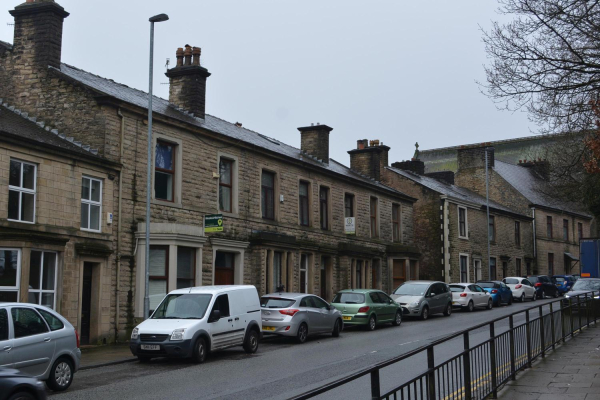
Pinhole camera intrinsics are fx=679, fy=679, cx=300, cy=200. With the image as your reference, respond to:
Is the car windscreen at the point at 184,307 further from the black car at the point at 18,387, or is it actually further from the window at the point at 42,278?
the black car at the point at 18,387

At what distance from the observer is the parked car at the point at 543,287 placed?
41.9 metres

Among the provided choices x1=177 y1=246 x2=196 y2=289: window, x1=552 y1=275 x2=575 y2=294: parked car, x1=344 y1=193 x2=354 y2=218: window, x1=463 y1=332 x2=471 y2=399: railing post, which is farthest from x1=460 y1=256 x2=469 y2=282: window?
x1=463 y1=332 x2=471 y2=399: railing post

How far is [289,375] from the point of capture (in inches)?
519

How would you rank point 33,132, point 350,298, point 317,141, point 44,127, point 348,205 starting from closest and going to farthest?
point 33,132
point 44,127
point 350,298
point 348,205
point 317,141

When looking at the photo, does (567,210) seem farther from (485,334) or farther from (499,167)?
(485,334)

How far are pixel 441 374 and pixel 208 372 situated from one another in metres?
7.65

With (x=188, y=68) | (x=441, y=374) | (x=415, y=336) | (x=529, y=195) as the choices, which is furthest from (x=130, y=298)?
(x=529, y=195)

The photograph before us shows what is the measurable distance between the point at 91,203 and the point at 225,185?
651 centimetres

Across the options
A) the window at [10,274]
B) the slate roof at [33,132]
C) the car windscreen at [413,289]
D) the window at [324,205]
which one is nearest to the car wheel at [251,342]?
the window at [10,274]

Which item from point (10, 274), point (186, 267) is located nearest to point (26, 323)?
point (10, 274)

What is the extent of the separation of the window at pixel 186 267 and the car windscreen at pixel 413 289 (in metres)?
10.2

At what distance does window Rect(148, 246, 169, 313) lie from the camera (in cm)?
2128

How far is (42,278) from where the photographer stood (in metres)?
17.8

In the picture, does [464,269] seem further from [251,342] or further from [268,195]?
[251,342]
